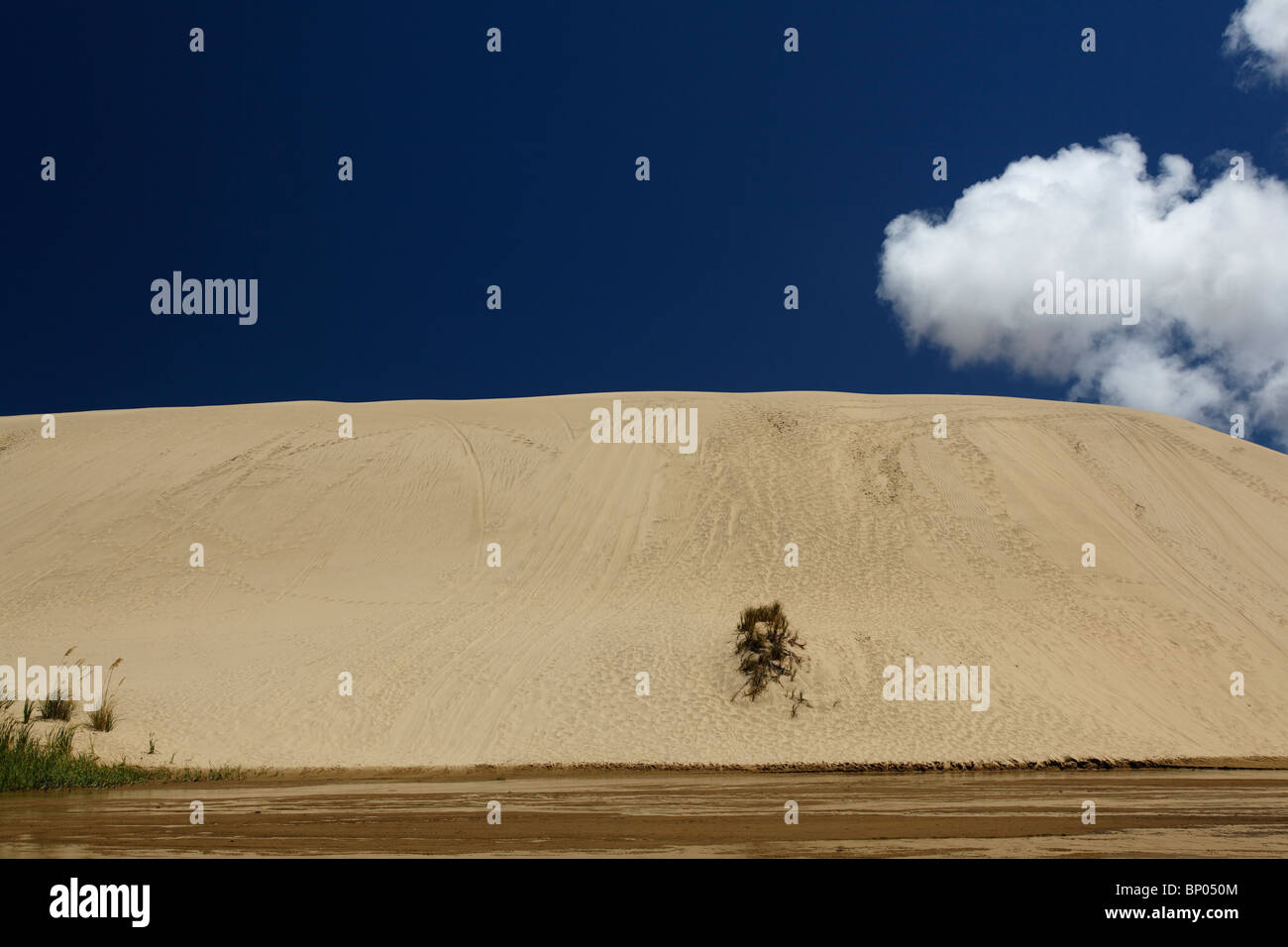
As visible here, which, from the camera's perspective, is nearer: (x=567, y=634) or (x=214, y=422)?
(x=567, y=634)

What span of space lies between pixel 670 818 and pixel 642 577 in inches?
558

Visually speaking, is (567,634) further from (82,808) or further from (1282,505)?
(1282,505)

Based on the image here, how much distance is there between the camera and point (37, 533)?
97.5 feet

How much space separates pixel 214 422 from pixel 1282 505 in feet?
126

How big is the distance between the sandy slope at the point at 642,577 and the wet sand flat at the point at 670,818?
2.63 m

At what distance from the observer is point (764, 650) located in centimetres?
1950

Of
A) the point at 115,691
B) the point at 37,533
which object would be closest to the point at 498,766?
the point at 115,691

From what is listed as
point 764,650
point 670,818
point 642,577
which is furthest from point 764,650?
point 670,818

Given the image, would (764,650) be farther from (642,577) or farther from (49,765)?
(49,765)

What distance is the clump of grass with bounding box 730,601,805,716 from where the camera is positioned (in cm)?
1905

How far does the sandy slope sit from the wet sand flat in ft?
8.63

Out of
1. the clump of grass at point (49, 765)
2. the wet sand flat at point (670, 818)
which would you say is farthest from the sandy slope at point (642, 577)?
the wet sand flat at point (670, 818)

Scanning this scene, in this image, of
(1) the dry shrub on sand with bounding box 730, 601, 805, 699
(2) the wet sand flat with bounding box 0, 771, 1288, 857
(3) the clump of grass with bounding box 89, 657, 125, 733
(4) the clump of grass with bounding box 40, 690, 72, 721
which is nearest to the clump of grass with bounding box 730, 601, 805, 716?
(1) the dry shrub on sand with bounding box 730, 601, 805, 699

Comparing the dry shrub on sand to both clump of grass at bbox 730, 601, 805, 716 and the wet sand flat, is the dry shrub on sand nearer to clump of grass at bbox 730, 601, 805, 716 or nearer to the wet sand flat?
clump of grass at bbox 730, 601, 805, 716
